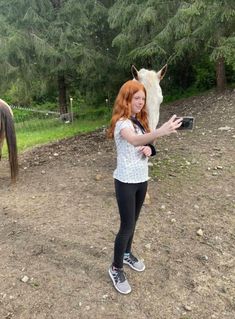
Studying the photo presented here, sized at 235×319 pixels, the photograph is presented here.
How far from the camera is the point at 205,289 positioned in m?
3.44

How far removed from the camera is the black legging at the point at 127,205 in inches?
120

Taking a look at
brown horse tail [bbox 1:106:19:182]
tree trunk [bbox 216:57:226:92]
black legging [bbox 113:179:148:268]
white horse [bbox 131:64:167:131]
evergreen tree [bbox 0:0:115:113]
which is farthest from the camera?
evergreen tree [bbox 0:0:115:113]

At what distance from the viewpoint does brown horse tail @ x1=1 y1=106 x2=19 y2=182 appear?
17.8 feet

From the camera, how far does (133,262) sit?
370 cm

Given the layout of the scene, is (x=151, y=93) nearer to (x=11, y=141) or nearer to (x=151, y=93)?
(x=151, y=93)

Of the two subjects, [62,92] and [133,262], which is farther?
[62,92]

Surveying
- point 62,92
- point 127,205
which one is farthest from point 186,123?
point 62,92

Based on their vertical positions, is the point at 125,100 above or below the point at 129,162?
above

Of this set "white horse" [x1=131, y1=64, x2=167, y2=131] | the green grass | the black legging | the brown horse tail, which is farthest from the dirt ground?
the green grass

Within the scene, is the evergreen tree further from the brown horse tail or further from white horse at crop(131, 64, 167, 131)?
→ white horse at crop(131, 64, 167, 131)

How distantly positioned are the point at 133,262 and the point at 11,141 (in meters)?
2.68

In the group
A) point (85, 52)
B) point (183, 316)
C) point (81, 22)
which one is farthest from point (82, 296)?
point (81, 22)

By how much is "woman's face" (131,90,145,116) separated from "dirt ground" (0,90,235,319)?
154 cm

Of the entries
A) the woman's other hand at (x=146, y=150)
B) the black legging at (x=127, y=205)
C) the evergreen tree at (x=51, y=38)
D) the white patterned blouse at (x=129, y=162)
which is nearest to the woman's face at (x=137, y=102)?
the white patterned blouse at (x=129, y=162)
